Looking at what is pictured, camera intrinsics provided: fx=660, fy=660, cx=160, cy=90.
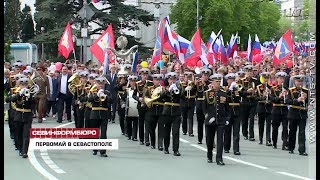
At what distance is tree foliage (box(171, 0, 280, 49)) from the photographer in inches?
250

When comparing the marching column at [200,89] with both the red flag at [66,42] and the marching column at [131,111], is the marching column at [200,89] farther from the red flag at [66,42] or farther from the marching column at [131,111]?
the red flag at [66,42]

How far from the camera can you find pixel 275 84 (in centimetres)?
1005

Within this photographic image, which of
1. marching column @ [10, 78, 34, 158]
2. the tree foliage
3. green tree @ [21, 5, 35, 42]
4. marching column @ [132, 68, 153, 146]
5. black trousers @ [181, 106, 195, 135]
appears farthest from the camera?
black trousers @ [181, 106, 195, 135]

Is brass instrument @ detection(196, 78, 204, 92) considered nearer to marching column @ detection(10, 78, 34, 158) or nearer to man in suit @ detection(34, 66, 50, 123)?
man in suit @ detection(34, 66, 50, 123)

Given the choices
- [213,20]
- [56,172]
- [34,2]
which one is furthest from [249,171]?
[34,2]

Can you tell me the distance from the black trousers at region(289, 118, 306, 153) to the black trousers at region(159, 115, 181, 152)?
1678 mm

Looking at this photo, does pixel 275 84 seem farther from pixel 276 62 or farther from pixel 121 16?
pixel 121 16

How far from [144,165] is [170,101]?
2409mm

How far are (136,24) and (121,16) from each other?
42 cm

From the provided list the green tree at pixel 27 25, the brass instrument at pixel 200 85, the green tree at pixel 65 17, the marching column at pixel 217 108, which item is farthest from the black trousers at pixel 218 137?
the green tree at pixel 27 25

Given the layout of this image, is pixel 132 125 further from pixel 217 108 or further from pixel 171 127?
pixel 217 108

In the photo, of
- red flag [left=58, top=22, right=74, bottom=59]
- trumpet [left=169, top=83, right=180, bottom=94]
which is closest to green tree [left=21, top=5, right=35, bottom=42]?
red flag [left=58, top=22, right=74, bottom=59]

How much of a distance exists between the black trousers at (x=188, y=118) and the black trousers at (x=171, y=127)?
223 centimetres

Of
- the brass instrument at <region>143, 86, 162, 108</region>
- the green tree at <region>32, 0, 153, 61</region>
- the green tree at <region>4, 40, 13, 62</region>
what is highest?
the green tree at <region>32, 0, 153, 61</region>
